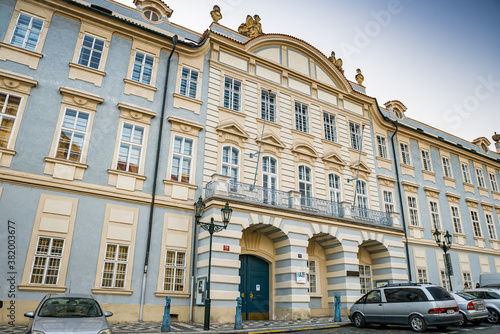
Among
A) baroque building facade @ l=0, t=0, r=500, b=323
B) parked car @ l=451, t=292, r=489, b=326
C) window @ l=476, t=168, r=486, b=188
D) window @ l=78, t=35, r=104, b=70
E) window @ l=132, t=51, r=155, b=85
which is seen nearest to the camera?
parked car @ l=451, t=292, r=489, b=326

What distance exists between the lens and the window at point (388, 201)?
24842mm

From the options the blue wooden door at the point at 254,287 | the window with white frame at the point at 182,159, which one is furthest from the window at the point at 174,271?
the window with white frame at the point at 182,159

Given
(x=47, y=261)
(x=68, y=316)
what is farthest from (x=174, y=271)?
(x=68, y=316)

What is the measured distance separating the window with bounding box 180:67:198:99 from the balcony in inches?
214

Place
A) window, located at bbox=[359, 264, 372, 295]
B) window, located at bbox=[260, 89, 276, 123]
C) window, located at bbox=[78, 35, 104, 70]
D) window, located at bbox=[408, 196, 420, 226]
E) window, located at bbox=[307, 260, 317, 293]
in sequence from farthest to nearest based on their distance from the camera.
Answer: window, located at bbox=[408, 196, 420, 226], window, located at bbox=[359, 264, 372, 295], window, located at bbox=[260, 89, 276, 123], window, located at bbox=[307, 260, 317, 293], window, located at bbox=[78, 35, 104, 70]

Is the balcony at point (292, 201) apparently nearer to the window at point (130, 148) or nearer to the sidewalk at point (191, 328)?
the window at point (130, 148)

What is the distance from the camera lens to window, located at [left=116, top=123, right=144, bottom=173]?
1650 centimetres

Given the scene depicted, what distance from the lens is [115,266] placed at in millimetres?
14945

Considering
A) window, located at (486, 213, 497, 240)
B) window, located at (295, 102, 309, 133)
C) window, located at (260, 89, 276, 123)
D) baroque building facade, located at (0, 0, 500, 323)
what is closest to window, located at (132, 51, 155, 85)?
baroque building facade, located at (0, 0, 500, 323)

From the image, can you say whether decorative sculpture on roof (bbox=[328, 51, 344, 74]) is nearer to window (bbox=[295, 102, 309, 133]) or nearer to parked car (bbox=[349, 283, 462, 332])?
window (bbox=[295, 102, 309, 133])

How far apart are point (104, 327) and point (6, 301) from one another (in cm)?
676

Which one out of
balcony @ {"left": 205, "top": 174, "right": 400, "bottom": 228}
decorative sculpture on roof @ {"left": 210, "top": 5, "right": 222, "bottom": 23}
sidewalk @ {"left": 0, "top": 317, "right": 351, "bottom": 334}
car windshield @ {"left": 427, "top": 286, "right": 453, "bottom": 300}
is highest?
decorative sculpture on roof @ {"left": 210, "top": 5, "right": 222, "bottom": 23}

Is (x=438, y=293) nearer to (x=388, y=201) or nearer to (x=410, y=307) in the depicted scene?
(x=410, y=307)

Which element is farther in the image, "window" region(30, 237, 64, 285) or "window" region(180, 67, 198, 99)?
"window" region(180, 67, 198, 99)
